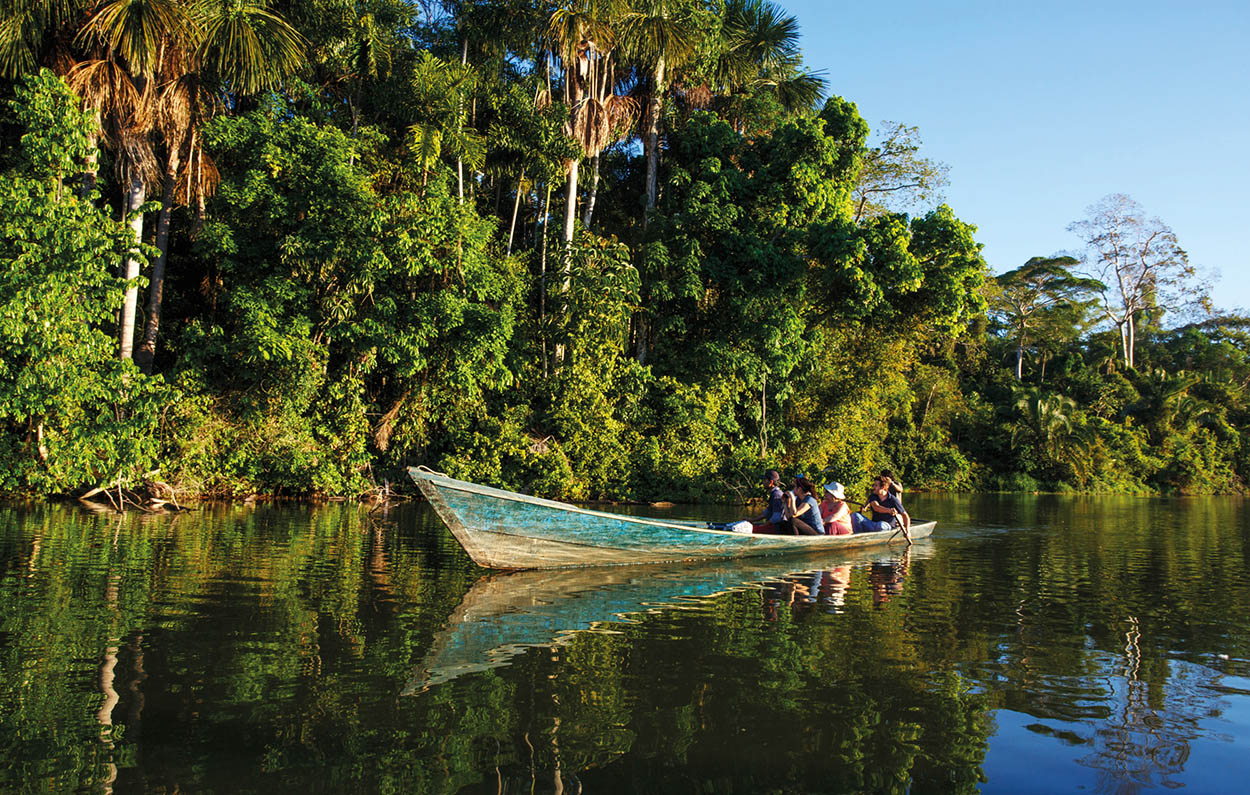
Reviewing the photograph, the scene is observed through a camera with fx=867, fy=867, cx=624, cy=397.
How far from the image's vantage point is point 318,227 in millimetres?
18469

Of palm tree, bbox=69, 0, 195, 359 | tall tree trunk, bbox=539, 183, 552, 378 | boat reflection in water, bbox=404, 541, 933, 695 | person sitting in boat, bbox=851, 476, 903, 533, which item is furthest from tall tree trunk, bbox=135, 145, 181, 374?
person sitting in boat, bbox=851, 476, 903, 533

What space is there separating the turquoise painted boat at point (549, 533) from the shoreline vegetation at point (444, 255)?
993 cm

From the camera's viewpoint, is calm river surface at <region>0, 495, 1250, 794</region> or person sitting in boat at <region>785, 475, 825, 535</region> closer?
calm river surface at <region>0, 495, 1250, 794</region>

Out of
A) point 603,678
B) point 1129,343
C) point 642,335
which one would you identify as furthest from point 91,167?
point 1129,343

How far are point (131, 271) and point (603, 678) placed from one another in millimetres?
15711

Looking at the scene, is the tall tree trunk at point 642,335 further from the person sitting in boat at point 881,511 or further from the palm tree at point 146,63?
the palm tree at point 146,63

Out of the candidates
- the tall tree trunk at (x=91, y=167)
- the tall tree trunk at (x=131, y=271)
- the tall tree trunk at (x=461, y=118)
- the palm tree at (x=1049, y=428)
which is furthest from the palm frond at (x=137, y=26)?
the palm tree at (x=1049, y=428)

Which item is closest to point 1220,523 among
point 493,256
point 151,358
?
point 493,256

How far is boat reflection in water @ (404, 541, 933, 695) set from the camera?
6.37m

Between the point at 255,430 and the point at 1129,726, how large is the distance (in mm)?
17647

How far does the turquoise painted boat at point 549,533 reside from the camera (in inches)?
362

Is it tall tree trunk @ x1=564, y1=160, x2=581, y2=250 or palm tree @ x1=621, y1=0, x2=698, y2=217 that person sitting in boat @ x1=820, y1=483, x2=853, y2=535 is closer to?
tall tree trunk @ x1=564, y1=160, x2=581, y2=250

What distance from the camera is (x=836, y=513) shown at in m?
13.3

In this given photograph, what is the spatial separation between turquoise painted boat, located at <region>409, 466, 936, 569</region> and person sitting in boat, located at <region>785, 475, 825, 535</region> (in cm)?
148
